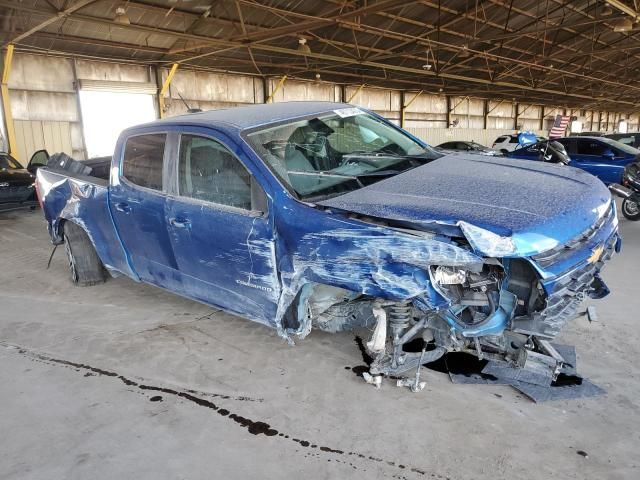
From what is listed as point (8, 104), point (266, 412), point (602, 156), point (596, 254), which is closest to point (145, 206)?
point (266, 412)

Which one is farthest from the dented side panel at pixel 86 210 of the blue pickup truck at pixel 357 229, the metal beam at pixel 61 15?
the metal beam at pixel 61 15

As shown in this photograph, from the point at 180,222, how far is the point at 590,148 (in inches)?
377

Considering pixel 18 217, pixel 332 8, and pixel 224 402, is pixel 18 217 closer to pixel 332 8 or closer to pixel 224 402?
pixel 224 402

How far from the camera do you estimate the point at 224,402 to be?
264cm

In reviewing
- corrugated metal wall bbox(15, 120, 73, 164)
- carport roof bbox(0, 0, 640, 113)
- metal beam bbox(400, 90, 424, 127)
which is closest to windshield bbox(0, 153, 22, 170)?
carport roof bbox(0, 0, 640, 113)

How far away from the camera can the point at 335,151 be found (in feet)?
11.0

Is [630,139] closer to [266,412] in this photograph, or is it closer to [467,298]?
[467,298]

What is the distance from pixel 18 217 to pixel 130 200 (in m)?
7.13

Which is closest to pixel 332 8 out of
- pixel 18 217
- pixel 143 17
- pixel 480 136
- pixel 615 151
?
pixel 143 17

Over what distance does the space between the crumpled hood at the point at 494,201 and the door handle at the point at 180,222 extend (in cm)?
110

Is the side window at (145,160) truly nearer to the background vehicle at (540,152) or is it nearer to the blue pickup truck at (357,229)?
Answer: the blue pickup truck at (357,229)

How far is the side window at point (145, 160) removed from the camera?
3414 mm

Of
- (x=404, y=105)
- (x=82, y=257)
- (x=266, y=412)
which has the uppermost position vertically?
(x=404, y=105)

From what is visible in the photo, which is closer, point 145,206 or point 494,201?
point 494,201
